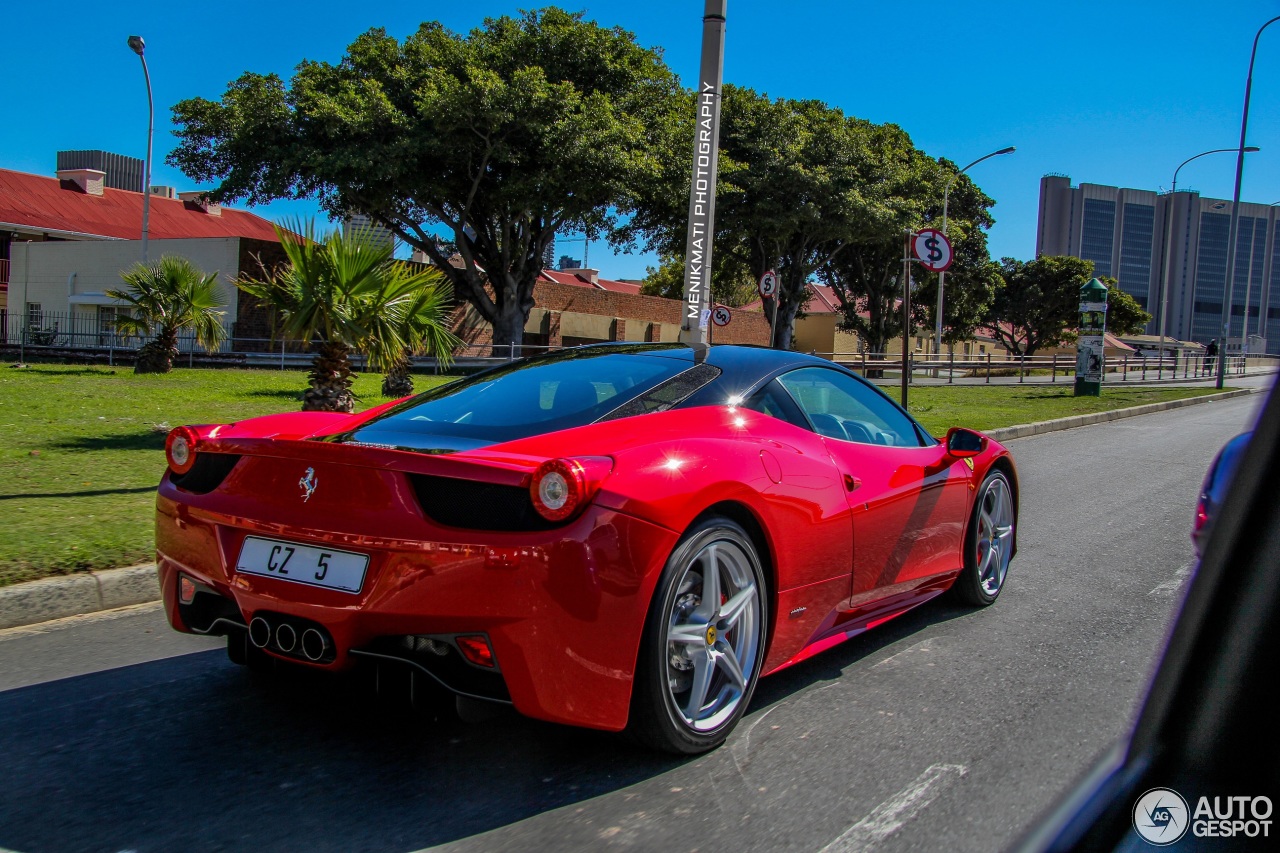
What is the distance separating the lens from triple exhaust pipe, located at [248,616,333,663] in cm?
267

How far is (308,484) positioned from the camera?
2781mm

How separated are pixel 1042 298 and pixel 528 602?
211 ft

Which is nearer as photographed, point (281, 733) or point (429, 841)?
point (429, 841)

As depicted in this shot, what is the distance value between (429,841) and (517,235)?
30128 mm

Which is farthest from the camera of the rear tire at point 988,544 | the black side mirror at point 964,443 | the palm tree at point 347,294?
the palm tree at point 347,294

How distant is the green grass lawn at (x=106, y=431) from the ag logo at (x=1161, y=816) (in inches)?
181

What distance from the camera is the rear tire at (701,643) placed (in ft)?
8.97

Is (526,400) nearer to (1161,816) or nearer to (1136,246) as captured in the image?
(1161,816)

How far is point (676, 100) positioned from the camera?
1180 inches

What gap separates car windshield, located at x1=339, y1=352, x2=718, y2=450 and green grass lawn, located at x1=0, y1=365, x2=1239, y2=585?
7.10 ft

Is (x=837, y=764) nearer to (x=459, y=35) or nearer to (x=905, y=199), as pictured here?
(x=459, y=35)

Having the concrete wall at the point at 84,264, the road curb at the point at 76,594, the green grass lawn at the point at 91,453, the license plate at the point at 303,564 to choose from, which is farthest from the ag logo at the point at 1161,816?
the concrete wall at the point at 84,264

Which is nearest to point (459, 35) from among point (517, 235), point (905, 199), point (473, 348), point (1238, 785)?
point (517, 235)

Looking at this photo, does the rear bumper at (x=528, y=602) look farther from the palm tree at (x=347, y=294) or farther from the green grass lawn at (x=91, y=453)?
the palm tree at (x=347, y=294)
